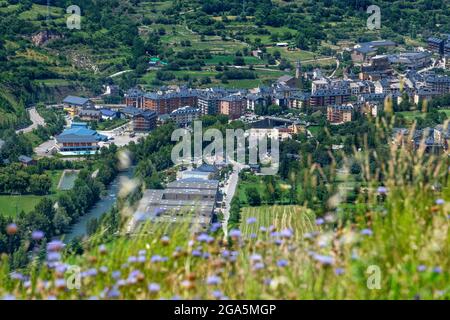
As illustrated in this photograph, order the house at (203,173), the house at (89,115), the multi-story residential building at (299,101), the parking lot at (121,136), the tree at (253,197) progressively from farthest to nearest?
the multi-story residential building at (299,101) < the house at (89,115) < the parking lot at (121,136) < the house at (203,173) < the tree at (253,197)

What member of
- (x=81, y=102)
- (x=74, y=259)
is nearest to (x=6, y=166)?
(x=81, y=102)

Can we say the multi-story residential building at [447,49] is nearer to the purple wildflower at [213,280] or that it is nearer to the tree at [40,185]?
the tree at [40,185]

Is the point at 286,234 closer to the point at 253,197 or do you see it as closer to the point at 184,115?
the point at 253,197

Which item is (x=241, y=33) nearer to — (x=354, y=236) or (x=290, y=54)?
(x=290, y=54)

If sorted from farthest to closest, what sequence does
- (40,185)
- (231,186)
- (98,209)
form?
1. (231,186)
2. (40,185)
3. (98,209)

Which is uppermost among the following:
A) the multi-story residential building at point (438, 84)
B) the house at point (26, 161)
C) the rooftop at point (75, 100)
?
the house at point (26, 161)

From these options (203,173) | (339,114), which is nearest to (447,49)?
(339,114)

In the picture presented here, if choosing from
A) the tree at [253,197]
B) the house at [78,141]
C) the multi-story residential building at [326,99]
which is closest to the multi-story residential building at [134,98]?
the house at [78,141]
